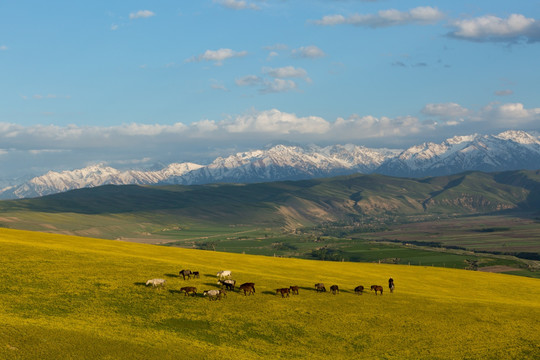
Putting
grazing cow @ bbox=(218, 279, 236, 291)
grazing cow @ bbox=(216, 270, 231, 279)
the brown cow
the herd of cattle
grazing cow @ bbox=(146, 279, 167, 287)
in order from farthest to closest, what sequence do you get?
grazing cow @ bbox=(216, 270, 231, 279)
grazing cow @ bbox=(218, 279, 236, 291)
the brown cow
grazing cow @ bbox=(146, 279, 167, 287)
the herd of cattle

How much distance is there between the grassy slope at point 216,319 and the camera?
Answer: 128 ft

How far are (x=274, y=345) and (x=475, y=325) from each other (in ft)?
72.2

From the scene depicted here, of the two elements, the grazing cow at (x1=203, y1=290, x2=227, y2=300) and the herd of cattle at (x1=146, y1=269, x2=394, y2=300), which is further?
the herd of cattle at (x1=146, y1=269, x2=394, y2=300)

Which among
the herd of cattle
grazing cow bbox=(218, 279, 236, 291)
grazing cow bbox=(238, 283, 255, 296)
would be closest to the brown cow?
the herd of cattle

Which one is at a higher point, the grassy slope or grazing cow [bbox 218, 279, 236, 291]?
grazing cow [bbox 218, 279, 236, 291]

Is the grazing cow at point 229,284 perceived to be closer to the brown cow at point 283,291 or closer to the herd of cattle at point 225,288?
the herd of cattle at point 225,288

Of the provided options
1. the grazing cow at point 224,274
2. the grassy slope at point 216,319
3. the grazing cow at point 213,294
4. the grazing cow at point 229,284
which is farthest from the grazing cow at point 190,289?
the grazing cow at point 224,274

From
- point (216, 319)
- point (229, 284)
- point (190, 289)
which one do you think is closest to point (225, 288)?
point (229, 284)

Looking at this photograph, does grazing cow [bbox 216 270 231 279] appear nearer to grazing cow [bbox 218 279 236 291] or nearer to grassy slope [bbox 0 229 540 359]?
grassy slope [bbox 0 229 540 359]

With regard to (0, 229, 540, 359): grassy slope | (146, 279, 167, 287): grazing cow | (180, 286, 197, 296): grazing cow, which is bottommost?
(0, 229, 540, 359): grassy slope

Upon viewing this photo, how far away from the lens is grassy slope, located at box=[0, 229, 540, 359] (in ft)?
128

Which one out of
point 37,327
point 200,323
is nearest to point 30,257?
point 37,327

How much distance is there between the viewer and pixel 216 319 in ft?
152

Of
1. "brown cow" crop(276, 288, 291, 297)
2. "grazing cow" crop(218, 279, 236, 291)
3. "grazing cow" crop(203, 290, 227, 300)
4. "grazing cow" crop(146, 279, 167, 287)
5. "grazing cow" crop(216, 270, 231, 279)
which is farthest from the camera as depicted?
"grazing cow" crop(216, 270, 231, 279)
